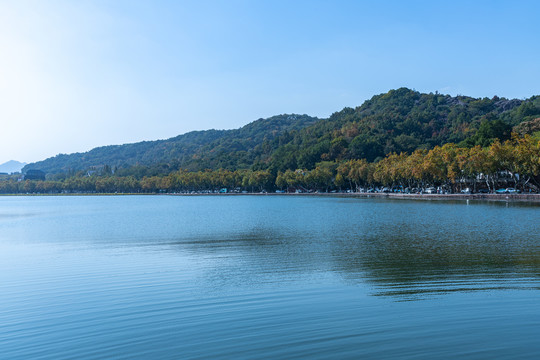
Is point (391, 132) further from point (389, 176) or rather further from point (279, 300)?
point (279, 300)

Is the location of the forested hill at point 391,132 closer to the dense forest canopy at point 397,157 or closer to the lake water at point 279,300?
the dense forest canopy at point 397,157

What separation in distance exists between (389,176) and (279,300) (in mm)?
79601

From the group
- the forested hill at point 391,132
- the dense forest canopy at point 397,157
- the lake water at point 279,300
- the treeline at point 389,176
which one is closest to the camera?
the lake water at point 279,300

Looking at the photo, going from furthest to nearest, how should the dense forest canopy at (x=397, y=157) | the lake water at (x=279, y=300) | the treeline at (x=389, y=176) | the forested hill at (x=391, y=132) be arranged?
the forested hill at (x=391, y=132)
the dense forest canopy at (x=397, y=157)
the treeline at (x=389, y=176)
the lake water at (x=279, y=300)

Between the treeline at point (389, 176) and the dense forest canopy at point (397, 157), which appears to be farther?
the dense forest canopy at point (397, 157)

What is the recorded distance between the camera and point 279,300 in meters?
11.5

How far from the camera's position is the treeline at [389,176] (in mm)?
61188

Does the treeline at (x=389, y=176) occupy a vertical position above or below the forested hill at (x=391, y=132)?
below

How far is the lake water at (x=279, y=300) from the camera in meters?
8.39

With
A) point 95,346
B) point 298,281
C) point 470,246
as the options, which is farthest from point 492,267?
point 95,346

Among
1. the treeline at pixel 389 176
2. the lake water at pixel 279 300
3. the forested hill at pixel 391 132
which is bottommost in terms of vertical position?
the lake water at pixel 279 300

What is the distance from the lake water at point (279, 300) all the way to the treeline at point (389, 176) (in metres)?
43.7

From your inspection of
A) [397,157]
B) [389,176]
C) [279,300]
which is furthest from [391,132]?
[279,300]

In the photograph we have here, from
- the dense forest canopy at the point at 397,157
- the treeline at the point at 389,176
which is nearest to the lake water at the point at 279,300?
the treeline at the point at 389,176
